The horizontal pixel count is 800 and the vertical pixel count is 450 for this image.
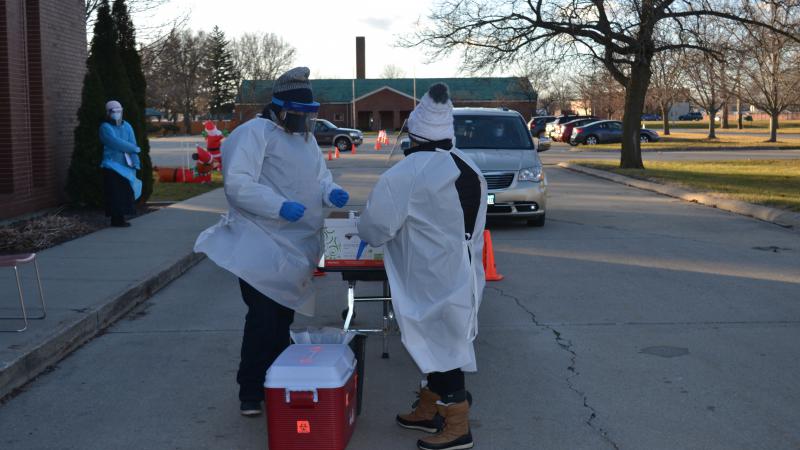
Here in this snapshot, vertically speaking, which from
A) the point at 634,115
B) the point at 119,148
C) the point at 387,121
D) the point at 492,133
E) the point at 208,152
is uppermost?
the point at 387,121

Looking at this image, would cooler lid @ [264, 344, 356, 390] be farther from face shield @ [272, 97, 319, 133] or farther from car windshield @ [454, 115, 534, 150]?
car windshield @ [454, 115, 534, 150]

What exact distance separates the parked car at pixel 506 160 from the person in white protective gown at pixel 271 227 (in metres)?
8.77

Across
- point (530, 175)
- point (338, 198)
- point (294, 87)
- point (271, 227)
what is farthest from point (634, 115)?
point (271, 227)

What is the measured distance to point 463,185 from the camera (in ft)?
16.8

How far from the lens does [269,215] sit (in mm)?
5375

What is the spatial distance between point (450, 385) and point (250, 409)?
51.4 inches

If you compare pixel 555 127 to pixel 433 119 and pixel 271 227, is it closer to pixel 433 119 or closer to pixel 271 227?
pixel 271 227

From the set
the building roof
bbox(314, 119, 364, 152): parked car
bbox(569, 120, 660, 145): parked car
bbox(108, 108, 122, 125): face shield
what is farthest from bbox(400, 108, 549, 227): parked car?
the building roof

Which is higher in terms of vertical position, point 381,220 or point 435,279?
point 381,220

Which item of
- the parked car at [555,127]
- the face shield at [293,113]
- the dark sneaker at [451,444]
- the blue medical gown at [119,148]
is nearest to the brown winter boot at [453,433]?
the dark sneaker at [451,444]

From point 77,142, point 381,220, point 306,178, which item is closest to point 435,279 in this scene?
point 381,220

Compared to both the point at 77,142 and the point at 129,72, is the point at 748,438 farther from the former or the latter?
the point at 129,72

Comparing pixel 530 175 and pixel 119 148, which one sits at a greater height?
pixel 119 148

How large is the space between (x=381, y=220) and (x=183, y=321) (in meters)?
4.12
